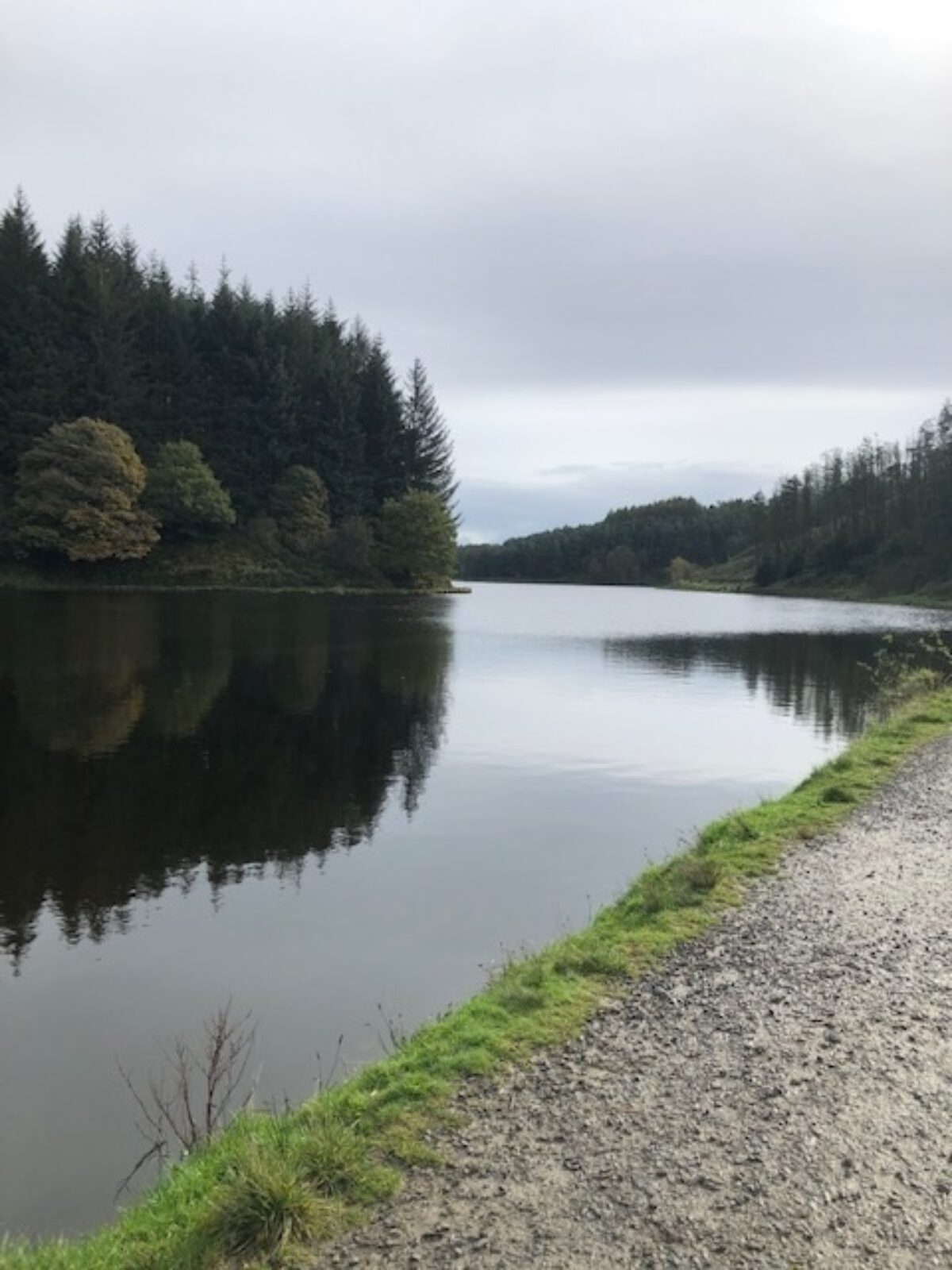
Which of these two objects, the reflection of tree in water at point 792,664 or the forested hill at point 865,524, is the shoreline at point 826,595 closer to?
the forested hill at point 865,524

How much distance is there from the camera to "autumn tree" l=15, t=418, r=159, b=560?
64.0 meters

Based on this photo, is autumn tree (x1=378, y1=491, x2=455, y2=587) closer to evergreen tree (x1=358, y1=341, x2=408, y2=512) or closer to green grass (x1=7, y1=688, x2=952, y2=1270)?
evergreen tree (x1=358, y1=341, x2=408, y2=512)

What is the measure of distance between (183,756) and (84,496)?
53.9m

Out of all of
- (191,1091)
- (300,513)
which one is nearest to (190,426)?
(300,513)

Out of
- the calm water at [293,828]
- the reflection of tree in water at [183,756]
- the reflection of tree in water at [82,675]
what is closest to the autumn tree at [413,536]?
the reflection of tree in water at [82,675]

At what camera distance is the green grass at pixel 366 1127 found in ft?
13.8

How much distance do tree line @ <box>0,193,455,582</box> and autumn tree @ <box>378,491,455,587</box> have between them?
0.51 ft

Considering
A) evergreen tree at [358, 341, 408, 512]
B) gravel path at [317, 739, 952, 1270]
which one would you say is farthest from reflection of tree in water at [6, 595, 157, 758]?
evergreen tree at [358, 341, 408, 512]

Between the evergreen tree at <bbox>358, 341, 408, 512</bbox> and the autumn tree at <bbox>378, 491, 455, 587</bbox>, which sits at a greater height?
the evergreen tree at <bbox>358, 341, 408, 512</bbox>

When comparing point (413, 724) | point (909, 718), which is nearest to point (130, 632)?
point (413, 724)

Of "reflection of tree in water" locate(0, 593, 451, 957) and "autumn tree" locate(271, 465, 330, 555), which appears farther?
"autumn tree" locate(271, 465, 330, 555)

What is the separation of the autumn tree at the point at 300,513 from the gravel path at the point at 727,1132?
7546 cm

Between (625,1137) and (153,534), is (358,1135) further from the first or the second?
(153,534)

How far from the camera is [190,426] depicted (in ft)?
268
